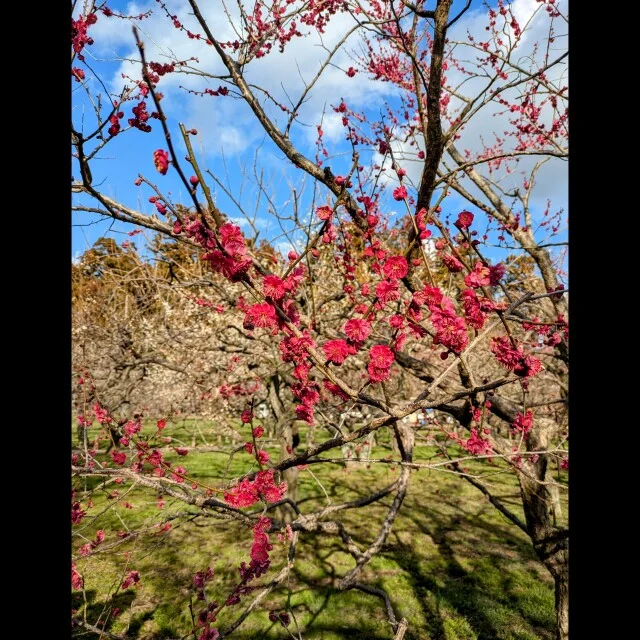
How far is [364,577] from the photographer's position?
211 inches

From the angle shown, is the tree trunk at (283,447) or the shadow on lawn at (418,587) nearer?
the shadow on lawn at (418,587)

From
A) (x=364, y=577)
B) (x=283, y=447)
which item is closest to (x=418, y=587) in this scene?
(x=364, y=577)

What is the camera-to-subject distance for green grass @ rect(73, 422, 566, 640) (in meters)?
4.38

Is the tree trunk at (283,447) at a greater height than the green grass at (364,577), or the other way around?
the tree trunk at (283,447)

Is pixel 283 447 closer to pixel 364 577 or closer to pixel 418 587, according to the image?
pixel 364 577

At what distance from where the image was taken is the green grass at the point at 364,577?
438cm

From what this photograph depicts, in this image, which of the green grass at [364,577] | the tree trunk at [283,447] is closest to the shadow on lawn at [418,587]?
the green grass at [364,577]

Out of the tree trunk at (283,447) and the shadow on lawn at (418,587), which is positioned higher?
the tree trunk at (283,447)

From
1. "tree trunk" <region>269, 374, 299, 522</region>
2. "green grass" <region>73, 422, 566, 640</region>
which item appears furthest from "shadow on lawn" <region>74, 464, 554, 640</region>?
"tree trunk" <region>269, 374, 299, 522</region>

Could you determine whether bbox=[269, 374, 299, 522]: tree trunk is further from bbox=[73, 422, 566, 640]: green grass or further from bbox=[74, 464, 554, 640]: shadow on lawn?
bbox=[74, 464, 554, 640]: shadow on lawn

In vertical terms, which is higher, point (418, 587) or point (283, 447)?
point (283, 447)

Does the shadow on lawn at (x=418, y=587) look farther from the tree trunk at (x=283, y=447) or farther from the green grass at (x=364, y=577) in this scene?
the tree trunk at (x=283, y=447)
